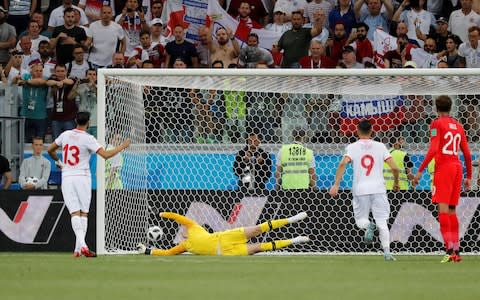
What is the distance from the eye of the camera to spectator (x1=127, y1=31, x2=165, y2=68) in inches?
854

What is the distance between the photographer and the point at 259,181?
18.1m

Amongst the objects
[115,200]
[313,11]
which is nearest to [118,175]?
[115,200]

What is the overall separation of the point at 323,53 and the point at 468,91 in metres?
3.68

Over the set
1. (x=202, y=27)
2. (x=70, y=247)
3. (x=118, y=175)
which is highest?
(x=202, y=27)

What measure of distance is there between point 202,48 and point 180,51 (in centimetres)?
59

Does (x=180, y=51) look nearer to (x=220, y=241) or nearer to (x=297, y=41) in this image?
(x=297, y=41)

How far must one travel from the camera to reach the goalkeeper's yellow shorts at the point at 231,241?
16156 millimetres

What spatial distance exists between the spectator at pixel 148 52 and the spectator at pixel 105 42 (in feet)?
1.09

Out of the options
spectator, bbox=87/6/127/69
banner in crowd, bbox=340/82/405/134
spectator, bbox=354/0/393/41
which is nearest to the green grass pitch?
banner in crowd, bbox=340/82/405/134

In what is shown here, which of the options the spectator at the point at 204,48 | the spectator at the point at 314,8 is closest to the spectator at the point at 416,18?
the spectator at the point at 314,8

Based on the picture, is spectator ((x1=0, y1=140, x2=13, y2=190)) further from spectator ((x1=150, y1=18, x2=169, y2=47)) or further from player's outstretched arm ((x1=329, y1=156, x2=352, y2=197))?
player's outstretched arm ((x1=329, y1=156, x2=352, y2=197))

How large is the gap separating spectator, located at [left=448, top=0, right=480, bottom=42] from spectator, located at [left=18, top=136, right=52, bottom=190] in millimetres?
7769

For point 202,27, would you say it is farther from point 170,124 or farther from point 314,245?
point 314,245

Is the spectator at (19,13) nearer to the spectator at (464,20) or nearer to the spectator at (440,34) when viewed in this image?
the spectator at (440,34)
